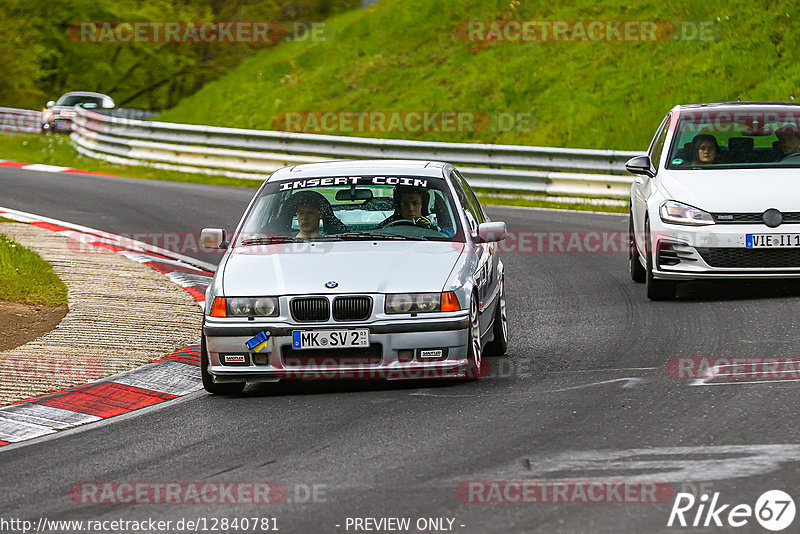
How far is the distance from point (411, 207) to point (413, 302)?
137 centimetres

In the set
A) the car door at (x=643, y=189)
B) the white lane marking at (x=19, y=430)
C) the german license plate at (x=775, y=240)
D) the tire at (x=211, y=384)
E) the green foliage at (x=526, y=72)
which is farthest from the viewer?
the green foliage at (x=526, y=72)

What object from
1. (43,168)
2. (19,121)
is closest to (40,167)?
(43,168)

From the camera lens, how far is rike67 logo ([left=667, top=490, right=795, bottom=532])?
205 inches

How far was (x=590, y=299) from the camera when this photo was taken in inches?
482

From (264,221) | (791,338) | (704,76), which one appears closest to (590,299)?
(791,338)

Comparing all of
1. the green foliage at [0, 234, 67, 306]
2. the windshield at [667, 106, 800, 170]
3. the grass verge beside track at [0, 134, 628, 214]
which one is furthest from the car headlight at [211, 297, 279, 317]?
the grass verge beside track at [0, 134, 628, 214]

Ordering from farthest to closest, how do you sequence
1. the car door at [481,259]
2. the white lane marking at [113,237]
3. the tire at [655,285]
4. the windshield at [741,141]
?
1. the white lane marking at [113,237]
2. the windshield at [741,141]
3. the tire at [655,285]
4. the car door at [481,259]

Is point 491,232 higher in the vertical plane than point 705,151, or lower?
lower

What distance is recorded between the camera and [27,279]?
12.8 meters

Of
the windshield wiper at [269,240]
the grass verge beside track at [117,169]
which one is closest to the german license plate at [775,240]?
the windshield wiper at [269,240]

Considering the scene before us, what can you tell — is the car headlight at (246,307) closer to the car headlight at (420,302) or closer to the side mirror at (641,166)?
the car headlight at (420,302)

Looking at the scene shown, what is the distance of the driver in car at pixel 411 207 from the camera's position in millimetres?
9281

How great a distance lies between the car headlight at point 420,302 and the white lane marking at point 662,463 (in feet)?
6.36

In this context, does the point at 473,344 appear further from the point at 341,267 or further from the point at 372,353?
the point at 341,267
